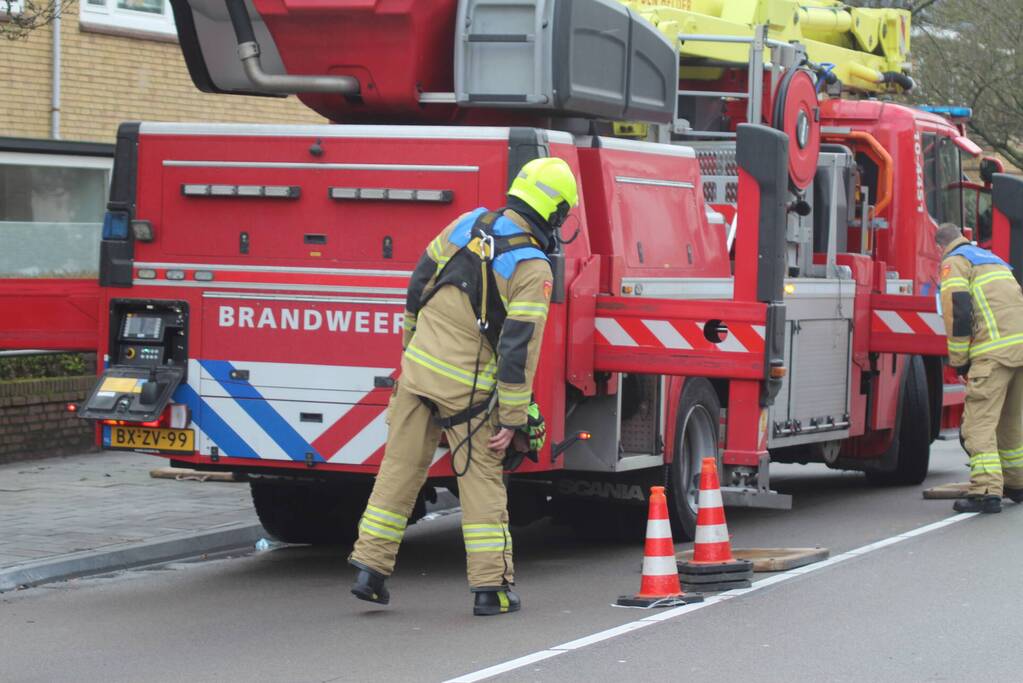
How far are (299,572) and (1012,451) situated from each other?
5166 millimetres

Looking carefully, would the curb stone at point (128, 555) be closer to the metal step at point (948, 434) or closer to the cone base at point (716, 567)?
the cone base at point (716, 567)

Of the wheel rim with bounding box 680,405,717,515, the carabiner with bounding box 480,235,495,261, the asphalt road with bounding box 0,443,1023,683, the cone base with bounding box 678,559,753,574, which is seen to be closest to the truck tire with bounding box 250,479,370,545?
the asphalt road with bounding box 0,443,1023,683

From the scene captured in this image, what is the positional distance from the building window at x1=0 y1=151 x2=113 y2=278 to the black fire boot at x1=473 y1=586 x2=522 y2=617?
6602 mm

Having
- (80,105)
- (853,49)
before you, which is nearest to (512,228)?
(853,49)

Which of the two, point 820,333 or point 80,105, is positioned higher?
point 80,105

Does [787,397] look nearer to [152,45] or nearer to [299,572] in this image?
[299,572]

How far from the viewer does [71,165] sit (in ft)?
52.6

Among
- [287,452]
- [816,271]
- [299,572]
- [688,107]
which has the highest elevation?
[688,107]

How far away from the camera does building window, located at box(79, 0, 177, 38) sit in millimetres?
16156

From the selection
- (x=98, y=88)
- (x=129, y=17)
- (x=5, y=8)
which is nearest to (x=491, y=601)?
(x=5, y=8)

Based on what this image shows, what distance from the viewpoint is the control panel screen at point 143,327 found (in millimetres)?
9297

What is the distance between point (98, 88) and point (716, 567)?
9594mm

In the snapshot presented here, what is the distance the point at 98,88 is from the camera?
16.3 meters

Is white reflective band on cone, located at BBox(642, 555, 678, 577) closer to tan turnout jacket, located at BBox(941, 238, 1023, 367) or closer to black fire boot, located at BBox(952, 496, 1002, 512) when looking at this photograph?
black fire boot, located at BBox(952, 496, 1002, 512)
